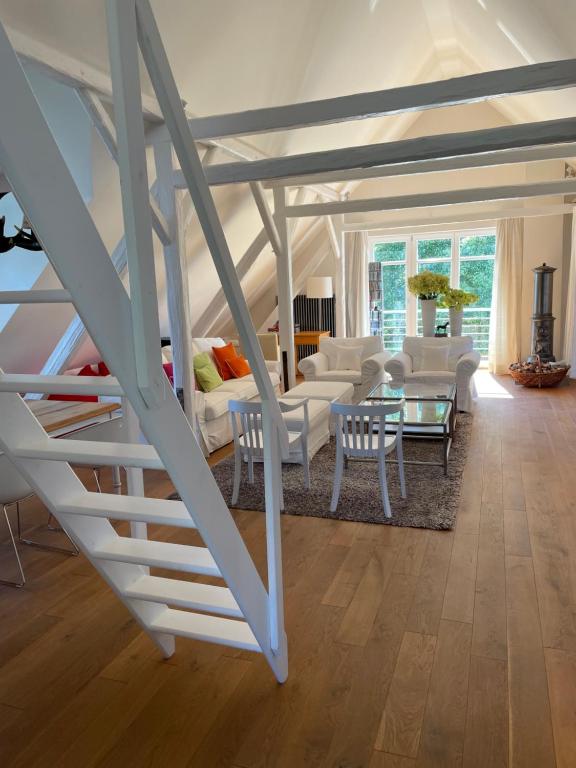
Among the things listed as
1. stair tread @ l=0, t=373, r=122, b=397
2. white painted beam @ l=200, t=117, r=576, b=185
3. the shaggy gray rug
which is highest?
white painted beam @ l=200, t=117, r=576, b=185

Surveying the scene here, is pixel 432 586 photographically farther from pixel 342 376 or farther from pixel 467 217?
pixel 467 217

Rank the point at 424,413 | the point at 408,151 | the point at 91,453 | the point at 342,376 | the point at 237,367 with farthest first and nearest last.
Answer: the point at 342,376 → the point at 237,367 → the point at 424,413 → the point at 408,151 → the point at 91,453

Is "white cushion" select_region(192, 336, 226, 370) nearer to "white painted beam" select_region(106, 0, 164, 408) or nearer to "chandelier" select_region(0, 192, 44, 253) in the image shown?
"chandelier" select_region(0, 192, 44, 253)

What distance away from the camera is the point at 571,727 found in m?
1.88

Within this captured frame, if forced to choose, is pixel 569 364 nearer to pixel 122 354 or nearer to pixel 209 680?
pixel 209 680

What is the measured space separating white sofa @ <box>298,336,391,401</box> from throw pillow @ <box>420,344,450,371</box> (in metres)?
0.43

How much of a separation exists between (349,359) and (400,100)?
3.90 meters

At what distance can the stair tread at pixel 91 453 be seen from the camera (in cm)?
149

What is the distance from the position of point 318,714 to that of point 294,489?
7.04 feet

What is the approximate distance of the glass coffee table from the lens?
445cm

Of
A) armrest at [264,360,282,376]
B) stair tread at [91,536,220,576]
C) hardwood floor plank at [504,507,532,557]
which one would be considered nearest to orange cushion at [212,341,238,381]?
armrest at [264,360,282,376]

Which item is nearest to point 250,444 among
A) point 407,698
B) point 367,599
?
point 367,599

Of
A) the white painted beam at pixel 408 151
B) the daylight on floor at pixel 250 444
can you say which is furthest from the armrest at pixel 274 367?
the white painted beam at pixel 408 151

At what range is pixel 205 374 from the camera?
5.60 meters
